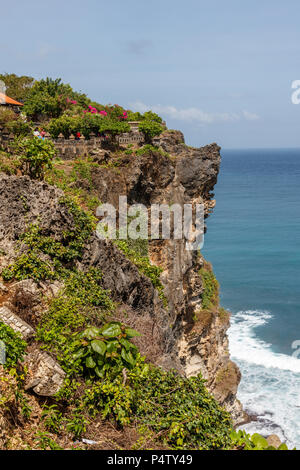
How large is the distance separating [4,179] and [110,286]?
17.5 feet

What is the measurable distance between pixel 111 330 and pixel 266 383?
1161 inches

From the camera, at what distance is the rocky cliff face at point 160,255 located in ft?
43.5

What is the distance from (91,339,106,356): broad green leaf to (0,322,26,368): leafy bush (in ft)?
5.15

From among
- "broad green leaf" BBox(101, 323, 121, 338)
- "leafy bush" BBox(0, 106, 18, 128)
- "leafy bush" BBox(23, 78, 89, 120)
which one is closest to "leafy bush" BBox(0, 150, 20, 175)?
"leafy bush" BBox(0, 106, 18, 128)

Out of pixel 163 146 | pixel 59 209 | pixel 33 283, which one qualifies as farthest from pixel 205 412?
pixel 163 146

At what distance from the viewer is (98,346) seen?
900 centimetres

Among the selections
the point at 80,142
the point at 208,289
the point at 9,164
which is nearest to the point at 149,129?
the point at 80,142

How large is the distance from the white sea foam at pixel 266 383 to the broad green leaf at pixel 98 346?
79.5 feet

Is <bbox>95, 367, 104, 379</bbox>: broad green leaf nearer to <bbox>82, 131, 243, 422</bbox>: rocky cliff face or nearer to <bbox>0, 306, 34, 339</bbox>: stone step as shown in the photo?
<bbox>0, 306, 34, 339</bbox>: stone step

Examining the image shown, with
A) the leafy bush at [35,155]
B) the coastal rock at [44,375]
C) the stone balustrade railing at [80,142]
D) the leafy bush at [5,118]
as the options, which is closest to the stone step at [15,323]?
the coastal rock at [44,375]

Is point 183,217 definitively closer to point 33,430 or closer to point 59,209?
point 59,209

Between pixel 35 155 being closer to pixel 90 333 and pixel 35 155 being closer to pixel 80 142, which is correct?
pixel 90 333

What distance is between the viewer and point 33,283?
11492 mm

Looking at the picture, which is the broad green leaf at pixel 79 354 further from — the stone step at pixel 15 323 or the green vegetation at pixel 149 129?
the green vegetation at pixel 149 129
